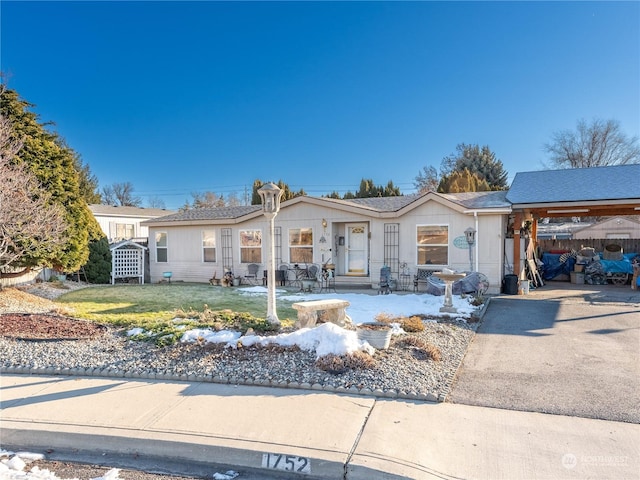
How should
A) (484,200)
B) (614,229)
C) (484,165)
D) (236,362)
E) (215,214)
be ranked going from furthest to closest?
(484,165), (614,229), (215,214), (484,200), (236,362)

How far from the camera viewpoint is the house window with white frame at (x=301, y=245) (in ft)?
46.2

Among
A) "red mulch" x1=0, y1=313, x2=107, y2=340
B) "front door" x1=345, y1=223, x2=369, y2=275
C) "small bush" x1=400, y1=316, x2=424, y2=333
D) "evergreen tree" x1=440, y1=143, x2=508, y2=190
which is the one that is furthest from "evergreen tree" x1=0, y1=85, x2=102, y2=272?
"evergreen tree" x1=440, y1=143, x2=508, y2=190

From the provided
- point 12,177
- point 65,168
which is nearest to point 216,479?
point 12,177

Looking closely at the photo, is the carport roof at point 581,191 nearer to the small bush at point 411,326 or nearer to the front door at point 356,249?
the front door at point 356,249

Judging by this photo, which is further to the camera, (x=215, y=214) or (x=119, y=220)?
(x=119, y=220)

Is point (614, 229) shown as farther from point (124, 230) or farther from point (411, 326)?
point (124, 230)

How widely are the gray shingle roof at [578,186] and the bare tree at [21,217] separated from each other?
42.1 ft

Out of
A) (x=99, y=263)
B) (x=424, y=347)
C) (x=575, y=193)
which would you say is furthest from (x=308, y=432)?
(x=99, y=263)

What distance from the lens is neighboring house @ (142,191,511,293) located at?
38.5 feet

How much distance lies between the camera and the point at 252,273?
14.9m

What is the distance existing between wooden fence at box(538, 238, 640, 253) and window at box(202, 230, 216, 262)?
1405cm

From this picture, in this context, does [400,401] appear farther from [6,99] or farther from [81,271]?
[81,271]

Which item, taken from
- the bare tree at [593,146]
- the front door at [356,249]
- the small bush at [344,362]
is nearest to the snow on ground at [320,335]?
the small bush at [344,362]

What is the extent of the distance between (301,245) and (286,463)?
11.4 m
